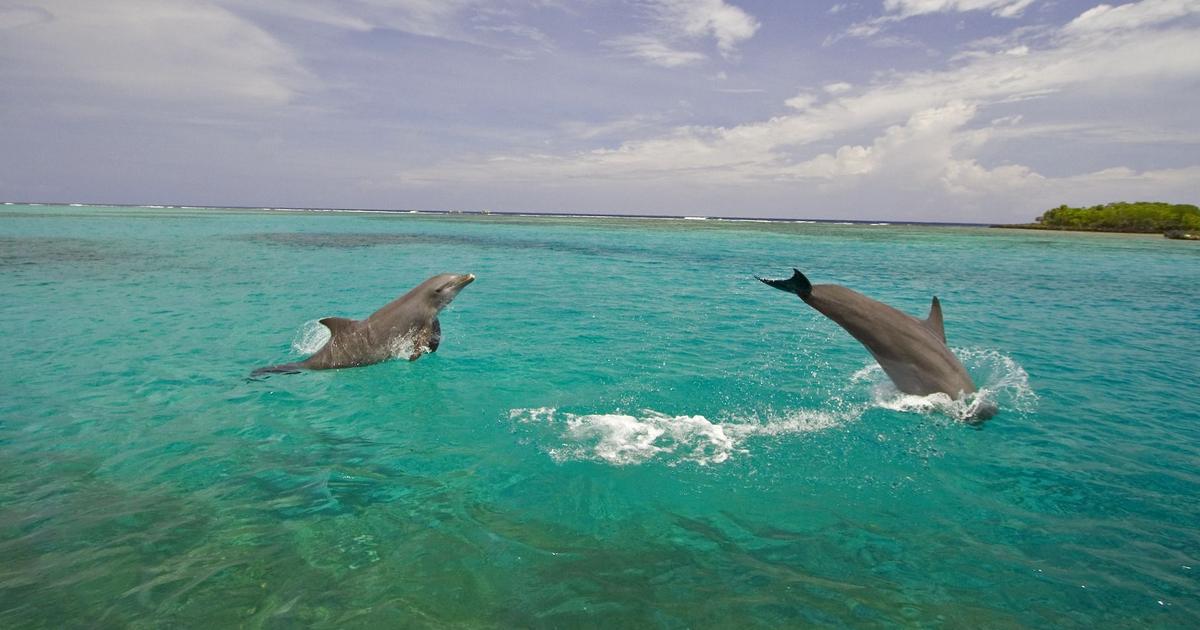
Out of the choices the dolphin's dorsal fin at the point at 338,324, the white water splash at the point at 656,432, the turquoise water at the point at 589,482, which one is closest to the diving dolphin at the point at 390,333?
the dolphin's dorsal fin at the point at 338,324

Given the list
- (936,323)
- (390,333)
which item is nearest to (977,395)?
(936,323)

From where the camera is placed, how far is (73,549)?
4988 millimetres

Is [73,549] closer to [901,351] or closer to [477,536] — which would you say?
[477,536]

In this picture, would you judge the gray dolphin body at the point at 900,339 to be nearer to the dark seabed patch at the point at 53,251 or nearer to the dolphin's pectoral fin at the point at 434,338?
the dolphin's pectoral fin at the point at 434,338

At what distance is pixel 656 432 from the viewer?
25.8 feet

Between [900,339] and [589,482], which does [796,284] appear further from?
[589,482]

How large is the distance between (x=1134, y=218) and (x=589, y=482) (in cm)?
12695

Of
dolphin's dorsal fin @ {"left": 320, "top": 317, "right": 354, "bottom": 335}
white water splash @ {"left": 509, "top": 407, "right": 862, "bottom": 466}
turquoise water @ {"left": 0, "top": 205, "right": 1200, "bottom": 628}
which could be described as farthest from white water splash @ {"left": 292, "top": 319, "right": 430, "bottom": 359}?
white water splash @ {"left": 509, "top": 407, "right": 862, "bottom": 466}

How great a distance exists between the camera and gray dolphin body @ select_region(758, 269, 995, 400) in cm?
868

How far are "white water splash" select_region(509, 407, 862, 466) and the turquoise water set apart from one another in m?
0.05

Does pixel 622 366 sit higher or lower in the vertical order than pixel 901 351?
lower

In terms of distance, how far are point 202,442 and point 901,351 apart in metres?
10.1

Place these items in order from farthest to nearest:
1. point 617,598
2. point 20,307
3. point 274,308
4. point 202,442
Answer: point 274,308 < point 20,307 < point 202,442 < point 617,598

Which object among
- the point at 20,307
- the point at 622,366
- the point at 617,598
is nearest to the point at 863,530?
the point at 617,598
